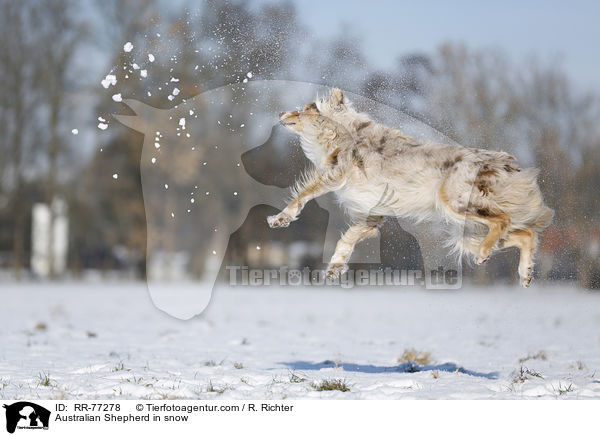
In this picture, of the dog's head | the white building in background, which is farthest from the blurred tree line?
the white building in background

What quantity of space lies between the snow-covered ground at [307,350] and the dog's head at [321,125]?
1.70 metres

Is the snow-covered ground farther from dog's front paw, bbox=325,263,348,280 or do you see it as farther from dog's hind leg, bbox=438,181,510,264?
dog's hind leg, bbox=438,181,510,264

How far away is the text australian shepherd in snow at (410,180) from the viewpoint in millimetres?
4629

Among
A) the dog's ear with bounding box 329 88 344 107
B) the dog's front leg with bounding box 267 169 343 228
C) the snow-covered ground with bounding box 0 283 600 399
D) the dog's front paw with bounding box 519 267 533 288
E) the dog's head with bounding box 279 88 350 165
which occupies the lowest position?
the snow-covered ground with bounding box 0 283 600 399

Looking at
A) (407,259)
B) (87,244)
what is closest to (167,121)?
(407,259)

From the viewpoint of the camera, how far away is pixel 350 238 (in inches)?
198

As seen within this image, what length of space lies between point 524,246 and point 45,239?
26178 millimetres

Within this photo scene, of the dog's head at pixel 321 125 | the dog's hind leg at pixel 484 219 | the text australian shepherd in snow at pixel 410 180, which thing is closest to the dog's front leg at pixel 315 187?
the text australian shepherd in snow at pixel 410 180

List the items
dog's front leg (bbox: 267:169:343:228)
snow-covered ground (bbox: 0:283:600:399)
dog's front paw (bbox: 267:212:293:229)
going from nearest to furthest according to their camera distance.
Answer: dog's front paw (bbox: 267:212:293:229) → dog's front leg (bbox: 267:169:343:228) → snow-covered ground (bbox: 0:283:600:399)

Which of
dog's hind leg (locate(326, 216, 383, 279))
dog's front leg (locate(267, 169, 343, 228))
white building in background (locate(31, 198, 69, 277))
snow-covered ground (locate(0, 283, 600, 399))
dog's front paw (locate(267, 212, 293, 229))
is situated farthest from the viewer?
white building in background (locate(31, 198, 69, 277))

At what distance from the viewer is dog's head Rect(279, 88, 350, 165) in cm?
482

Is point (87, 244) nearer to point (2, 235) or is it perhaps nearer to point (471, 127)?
point (2, 235)

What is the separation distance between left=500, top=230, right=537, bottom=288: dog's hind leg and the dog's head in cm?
145

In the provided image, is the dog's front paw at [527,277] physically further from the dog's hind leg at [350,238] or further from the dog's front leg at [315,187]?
the dog's front leg at [315,187]
